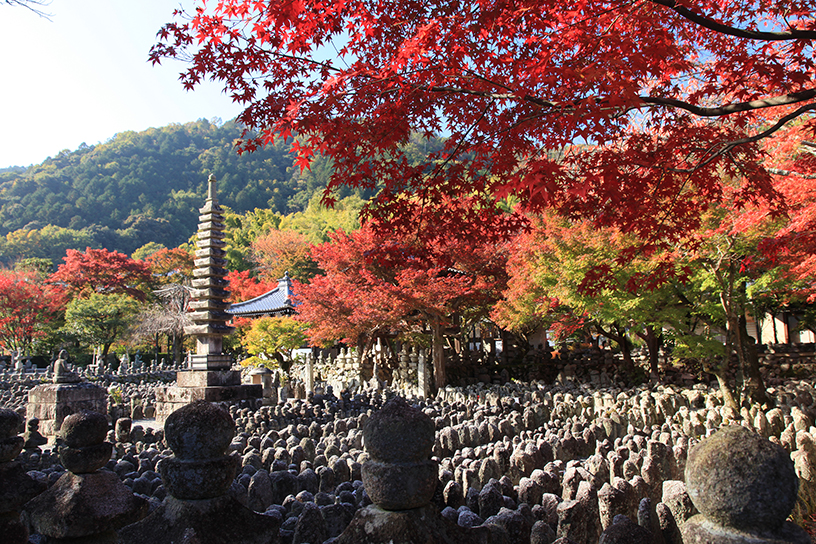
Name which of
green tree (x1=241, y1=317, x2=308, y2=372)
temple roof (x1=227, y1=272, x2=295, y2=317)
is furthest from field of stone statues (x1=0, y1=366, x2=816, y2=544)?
temple roof (x1=227, y1=272, x2=295, y2=317)

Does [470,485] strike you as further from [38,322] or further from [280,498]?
[38,322]

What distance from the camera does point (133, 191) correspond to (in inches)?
2992

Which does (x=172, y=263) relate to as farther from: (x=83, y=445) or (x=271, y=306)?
(x=83, y=445)

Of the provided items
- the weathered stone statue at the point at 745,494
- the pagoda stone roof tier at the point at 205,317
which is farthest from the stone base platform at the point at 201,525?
the pagoda stone roof tier at the point at 205,317

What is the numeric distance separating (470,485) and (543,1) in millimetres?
4284

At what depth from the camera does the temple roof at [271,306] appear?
1040 inches

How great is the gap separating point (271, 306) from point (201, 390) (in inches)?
631

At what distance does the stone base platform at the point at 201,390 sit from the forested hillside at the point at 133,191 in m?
54.8

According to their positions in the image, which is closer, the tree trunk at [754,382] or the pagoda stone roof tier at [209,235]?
the tree trunk at [754,382]

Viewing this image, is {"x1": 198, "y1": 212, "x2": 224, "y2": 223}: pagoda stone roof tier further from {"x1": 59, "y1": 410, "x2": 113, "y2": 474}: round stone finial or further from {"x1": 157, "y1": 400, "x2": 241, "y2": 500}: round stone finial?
{"x1": 157, "y1": 400, "x2": 241, "y2": 500}: round stone finial

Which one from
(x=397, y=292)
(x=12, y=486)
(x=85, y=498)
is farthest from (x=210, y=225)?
(x=85, y=498)

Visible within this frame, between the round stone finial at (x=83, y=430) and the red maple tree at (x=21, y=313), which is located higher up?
the red maple tree at (x=21, y=313)

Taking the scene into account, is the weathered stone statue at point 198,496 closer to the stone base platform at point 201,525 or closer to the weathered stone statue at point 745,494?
the stone base platform at point 201,525

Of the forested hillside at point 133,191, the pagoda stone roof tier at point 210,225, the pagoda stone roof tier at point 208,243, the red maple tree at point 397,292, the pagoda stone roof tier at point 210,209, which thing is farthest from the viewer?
the forested hillside at point 133,191
